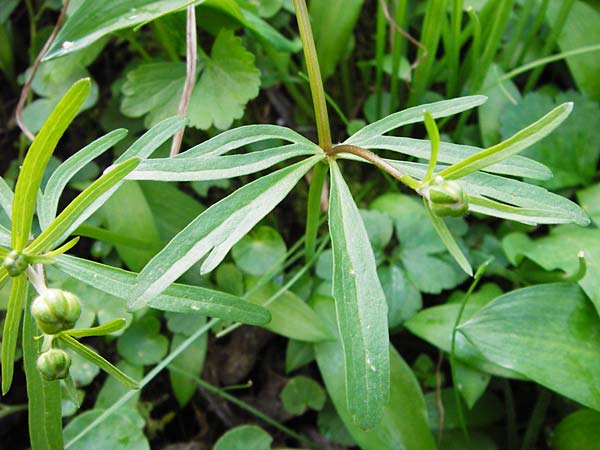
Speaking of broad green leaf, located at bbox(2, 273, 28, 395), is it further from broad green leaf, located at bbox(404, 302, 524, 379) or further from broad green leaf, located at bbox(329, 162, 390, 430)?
broad green leaf, located at bbox(404, 302, 524, 379)

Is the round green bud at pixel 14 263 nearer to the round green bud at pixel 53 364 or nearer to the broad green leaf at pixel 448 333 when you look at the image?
the round green bud at pixel 53 364

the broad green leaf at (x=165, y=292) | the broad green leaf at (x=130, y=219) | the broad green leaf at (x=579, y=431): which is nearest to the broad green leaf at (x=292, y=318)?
the broad green leaf at (x=130, y=219)

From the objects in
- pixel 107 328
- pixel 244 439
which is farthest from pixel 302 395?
pixel 107 328

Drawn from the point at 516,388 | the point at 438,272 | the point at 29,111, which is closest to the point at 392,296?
the point at 438,272

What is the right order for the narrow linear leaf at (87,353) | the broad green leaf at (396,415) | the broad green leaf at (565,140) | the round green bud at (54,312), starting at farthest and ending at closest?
the broad green leaf at (565,140) → the broad green leaf at (396,415) → the narrow linear leaf at (87,353) → the round green bud at (54,312)

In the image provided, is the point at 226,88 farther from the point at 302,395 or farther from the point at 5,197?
the point at 302,395

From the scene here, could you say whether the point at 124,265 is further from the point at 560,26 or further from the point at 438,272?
the point at 560,26

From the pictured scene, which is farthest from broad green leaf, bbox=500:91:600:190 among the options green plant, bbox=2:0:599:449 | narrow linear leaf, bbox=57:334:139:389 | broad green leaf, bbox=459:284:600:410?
narrow linear leaf, bbox=57:334:139:389
